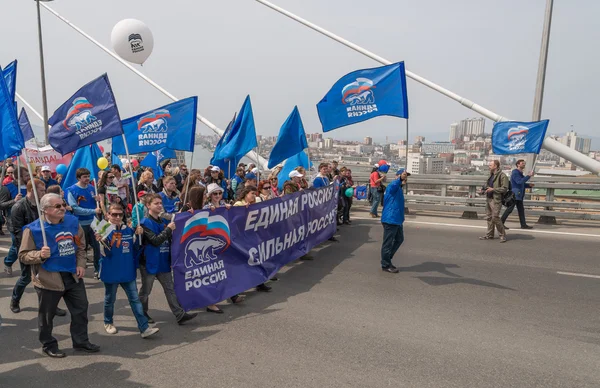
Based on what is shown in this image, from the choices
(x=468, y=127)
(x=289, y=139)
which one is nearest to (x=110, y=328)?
(x=289, y=139)

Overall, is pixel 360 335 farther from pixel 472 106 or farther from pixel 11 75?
pixel 472 106

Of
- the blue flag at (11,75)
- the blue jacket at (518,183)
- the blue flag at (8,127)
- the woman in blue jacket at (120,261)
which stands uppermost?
the blue flag at (11,75)


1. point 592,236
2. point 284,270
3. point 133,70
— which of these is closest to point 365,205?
point 592,236

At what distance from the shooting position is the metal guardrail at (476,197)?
1261 cm

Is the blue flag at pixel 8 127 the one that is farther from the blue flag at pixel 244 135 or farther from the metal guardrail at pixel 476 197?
the metal guardrail at pixel 476 197

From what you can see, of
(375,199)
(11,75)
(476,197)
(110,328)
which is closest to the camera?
(110,328)

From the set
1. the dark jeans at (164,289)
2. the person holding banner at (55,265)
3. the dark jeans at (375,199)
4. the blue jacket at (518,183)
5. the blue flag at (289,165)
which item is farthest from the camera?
the dark jeans at (375,199)

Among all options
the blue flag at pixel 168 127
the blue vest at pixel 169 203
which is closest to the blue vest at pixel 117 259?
the blue vest at pixel 169 203

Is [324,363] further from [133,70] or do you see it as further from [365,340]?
[133,70]

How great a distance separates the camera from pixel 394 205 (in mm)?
A: 7777

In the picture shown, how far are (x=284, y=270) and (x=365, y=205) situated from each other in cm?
847

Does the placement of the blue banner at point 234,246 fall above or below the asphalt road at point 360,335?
above

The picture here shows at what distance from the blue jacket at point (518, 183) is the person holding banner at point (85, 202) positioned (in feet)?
31.6

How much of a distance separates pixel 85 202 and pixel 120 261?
326 centimetres
